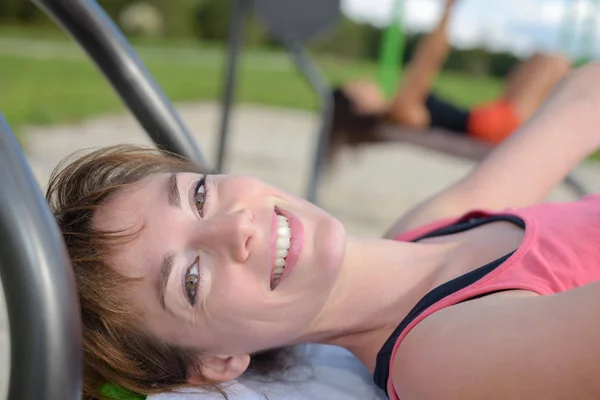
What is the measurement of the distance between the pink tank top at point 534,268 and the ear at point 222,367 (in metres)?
0.21

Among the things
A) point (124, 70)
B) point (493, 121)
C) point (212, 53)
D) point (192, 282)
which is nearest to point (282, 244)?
point (192, 282)

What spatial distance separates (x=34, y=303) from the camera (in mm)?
641

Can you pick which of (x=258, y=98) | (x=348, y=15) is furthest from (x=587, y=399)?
(x=348, y=15)

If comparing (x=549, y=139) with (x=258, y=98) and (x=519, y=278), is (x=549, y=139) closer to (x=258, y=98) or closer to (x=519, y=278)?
(x=519, y=278)

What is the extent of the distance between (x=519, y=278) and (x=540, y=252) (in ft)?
0.29

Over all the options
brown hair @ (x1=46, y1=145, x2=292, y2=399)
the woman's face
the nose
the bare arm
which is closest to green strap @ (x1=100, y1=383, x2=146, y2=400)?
brown hair @ (x1=46, y1=145, x2=292, y2=399)

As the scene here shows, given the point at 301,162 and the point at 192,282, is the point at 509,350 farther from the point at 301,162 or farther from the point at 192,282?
the point at 301,162

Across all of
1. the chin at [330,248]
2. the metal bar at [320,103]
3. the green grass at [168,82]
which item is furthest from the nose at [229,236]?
the green grass at [168,82]

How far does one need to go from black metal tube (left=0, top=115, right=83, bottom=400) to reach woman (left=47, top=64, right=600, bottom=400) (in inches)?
16.0

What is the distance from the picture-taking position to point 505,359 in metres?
0.88

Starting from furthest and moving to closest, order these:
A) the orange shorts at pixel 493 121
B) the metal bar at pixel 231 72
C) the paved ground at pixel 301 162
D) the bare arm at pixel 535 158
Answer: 1. the paved ground at pixel 301 162
2. the orange shorts at pixel 493 121
3. the metal bar at pixel 231 72
4. the bare arm at pixel 535 158

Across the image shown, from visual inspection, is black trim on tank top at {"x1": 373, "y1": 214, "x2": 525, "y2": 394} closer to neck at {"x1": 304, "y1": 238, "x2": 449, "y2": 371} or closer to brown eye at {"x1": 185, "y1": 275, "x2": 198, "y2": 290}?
neck at {"x1": 304, "y1": 238, "x2": 449, "y2": 371}

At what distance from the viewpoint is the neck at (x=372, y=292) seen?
1.19 meters

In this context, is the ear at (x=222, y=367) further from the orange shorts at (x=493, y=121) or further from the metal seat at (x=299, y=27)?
the orange shorts at (x=493, y=121)
